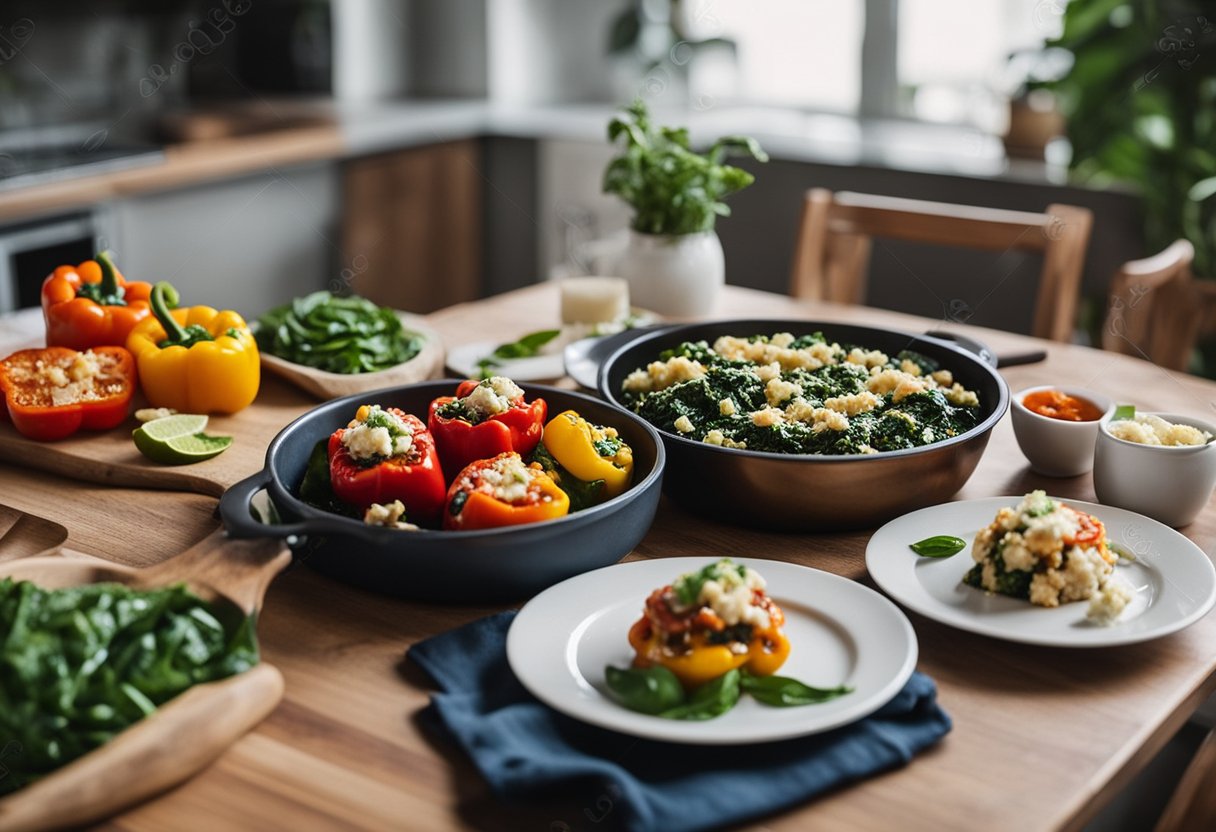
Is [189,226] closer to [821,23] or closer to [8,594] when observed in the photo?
[821,23]

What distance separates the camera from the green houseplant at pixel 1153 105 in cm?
344

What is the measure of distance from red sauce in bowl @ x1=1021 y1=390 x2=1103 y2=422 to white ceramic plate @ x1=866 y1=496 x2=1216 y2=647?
0.23 m

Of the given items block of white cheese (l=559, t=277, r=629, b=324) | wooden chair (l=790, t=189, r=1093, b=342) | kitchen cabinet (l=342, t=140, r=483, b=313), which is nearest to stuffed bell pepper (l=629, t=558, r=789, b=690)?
block of white cheese (l=559, t=277, r=629, b=324)

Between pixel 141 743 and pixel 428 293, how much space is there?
3945 millimetres

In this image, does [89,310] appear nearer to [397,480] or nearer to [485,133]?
[397,480]

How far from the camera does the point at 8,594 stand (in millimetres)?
1054

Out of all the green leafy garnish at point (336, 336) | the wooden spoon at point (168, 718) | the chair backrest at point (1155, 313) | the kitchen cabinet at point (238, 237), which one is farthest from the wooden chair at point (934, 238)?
the kitchen cabinet at point (238, 237)

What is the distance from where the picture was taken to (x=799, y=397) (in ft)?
5.05

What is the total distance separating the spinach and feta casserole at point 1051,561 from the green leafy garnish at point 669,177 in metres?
1.13

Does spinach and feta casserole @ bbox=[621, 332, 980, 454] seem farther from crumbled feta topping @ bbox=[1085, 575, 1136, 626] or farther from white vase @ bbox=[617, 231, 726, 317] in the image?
white vase @ bbox=[617, 231, 726, 317]

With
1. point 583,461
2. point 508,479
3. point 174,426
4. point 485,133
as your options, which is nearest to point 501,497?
point 508,479

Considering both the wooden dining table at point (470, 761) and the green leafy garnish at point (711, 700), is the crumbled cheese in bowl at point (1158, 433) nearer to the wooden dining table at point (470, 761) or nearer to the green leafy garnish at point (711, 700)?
the wooden dining table at point (470, 761)

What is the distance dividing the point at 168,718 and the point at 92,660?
0.30 feet

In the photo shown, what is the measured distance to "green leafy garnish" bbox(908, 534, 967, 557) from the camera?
52.2 inches
